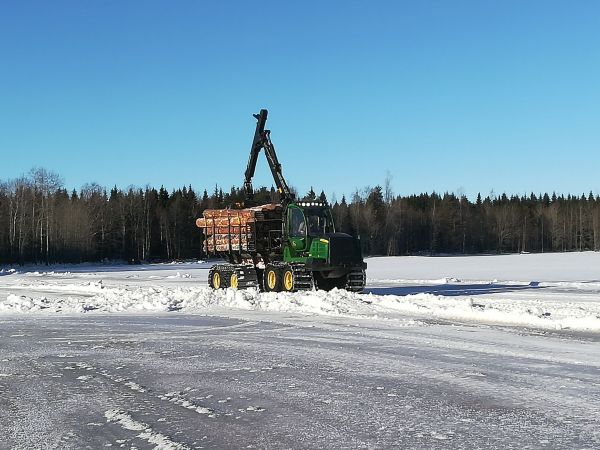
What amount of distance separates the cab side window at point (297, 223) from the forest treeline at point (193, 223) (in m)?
22.1

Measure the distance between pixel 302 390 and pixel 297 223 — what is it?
51.3 ft

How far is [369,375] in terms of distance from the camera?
28.5 ft

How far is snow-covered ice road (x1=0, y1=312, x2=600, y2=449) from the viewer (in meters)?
5.85

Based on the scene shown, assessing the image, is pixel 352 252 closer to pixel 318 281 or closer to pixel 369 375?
pixel 318 281

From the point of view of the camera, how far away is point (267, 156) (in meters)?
25.9

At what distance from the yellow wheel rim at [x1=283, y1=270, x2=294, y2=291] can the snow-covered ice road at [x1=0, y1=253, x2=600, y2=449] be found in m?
5.80

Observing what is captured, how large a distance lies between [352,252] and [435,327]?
8.33 m

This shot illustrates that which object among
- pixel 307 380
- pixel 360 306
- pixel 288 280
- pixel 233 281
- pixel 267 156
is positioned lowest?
pixel 307 380

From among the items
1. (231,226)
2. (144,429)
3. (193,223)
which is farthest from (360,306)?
(193,223)

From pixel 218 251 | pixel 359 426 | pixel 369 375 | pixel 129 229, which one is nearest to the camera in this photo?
pixel 359 426

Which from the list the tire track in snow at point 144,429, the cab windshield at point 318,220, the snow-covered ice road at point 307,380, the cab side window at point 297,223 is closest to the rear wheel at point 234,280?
the cab side window at point 297,223

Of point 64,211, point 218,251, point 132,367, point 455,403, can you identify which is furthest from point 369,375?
point 64,211

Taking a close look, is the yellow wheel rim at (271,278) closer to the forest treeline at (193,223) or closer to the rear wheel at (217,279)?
the rear wheel at (217,279)

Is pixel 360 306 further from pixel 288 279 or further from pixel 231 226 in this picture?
pixel 231 226
